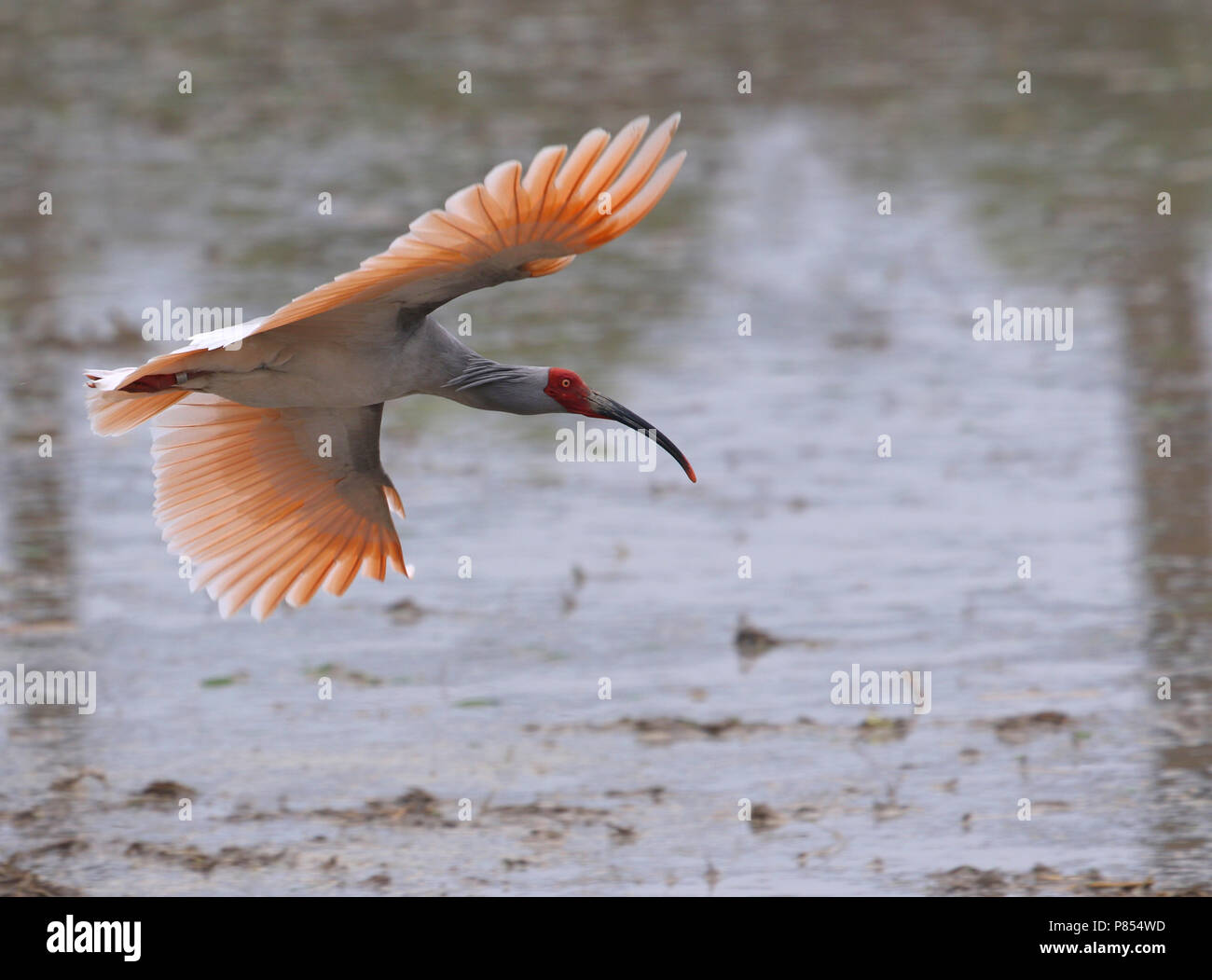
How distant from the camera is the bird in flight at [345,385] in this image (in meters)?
5.05

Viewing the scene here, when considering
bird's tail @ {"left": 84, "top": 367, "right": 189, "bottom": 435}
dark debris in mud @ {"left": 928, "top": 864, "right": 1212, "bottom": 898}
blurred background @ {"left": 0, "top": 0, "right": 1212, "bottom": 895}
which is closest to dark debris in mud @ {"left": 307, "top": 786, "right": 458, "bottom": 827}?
blurred background @ {"left": 0, "top": 0, "right": 1212, "bottom": 895}

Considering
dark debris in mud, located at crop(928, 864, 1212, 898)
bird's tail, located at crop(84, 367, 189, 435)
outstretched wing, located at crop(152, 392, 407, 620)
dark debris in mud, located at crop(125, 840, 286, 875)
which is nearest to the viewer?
bird's tail, located at crop(84, 367, 189, 435)

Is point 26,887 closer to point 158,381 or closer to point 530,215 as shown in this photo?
point 158,381

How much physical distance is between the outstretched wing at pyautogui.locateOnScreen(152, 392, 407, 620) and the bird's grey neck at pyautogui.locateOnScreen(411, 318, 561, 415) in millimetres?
805

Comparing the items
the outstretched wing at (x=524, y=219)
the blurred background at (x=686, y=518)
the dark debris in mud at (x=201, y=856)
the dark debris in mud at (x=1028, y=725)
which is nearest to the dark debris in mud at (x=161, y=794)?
the blurred background at (x=686, y=518)

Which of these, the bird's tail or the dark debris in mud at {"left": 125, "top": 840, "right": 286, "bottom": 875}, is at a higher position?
the bird's tail

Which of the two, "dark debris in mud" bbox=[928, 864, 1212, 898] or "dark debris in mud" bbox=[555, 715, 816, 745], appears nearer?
"dark debris in mud" bbox=[928, 864, 1212, 898]

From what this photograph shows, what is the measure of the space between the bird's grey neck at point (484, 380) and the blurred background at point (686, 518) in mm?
1784

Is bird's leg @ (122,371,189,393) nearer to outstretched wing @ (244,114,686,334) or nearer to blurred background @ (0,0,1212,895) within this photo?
outstretched wing @ (244,114,686,334)

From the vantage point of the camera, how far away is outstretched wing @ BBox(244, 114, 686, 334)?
496 cm

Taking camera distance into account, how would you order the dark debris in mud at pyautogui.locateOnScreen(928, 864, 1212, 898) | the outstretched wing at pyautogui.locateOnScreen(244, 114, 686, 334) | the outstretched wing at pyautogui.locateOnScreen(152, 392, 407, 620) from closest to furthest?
the outstretched wing at pyautogui.locateOnScreen(244, 114, 686, 334) < the outstretched wing at pyautogui.locateOnScreen(152, 392, 407, 620) < the dark debris in mud at pyautogui.locateOnScreen(928, 864, 1212, 898)

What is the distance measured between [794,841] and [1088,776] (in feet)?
3.73

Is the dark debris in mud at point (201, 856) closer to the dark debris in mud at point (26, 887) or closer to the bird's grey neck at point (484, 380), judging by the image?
the dark debris in mud at point (26, 887)

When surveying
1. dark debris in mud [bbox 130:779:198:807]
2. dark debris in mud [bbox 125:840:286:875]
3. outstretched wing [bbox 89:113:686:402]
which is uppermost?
outstretched wing [bbox 89:113:686:402]
